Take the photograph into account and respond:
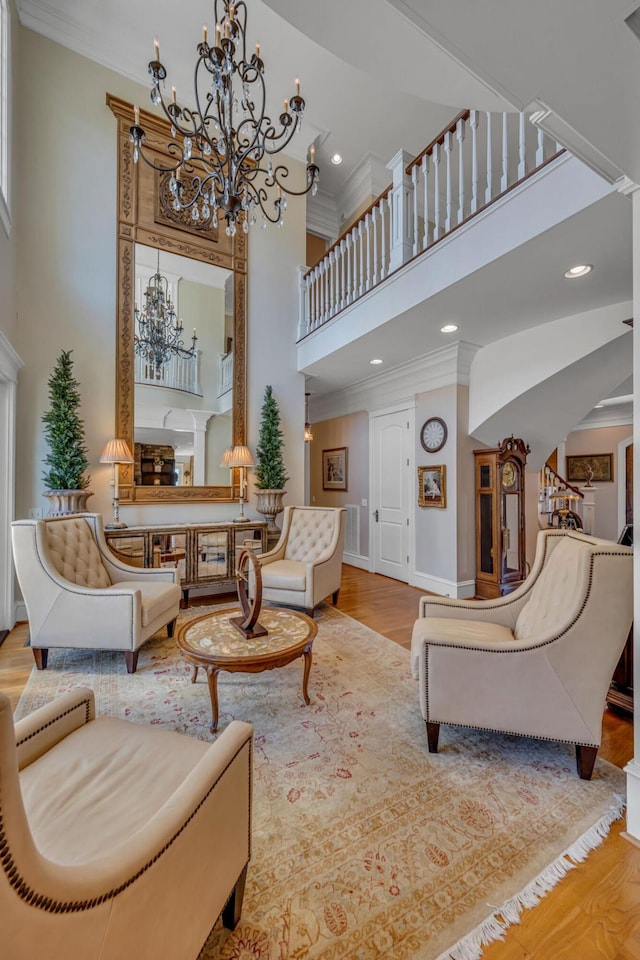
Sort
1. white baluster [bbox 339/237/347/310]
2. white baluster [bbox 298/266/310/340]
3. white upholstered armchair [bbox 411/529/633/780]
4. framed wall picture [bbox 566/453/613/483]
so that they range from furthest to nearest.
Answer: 1. framed wall picture [bbox 566/453/613/483]
2. white baluster [bbox 298/266/310/340]
3. white baluster [bbox 339/237/347/310]
4. white upholstered armchair [bbox 411/529/633/780]

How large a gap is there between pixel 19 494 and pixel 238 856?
12.6 ft

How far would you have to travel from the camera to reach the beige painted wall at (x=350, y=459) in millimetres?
6102

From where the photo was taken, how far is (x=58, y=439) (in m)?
3.68

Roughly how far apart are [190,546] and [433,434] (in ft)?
9.91

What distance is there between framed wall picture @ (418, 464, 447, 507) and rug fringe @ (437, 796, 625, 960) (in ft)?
10.7

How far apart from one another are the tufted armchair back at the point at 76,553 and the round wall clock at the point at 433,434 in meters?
3.61

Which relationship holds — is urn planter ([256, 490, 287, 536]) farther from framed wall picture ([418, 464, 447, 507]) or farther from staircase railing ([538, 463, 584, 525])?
staircase railing ([538, 463, 584, 525])

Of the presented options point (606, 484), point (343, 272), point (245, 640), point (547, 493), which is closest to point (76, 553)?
point (245, 640)

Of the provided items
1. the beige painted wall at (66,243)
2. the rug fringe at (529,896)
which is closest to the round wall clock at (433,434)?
the beige painted wall at (66,243)

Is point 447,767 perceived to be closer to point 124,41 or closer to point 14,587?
point 14,587

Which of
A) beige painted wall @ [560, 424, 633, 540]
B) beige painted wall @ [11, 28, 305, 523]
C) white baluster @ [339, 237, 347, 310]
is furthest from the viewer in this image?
beige painted wall @ [560, 424, 633, 540]

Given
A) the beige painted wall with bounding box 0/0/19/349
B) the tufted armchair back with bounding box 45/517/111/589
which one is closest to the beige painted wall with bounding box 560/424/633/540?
the tufted armchair back with bounding box 45/517/111/589

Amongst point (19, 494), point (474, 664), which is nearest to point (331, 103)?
point (19, 494)

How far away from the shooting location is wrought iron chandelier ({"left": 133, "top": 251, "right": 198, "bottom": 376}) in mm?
4371
